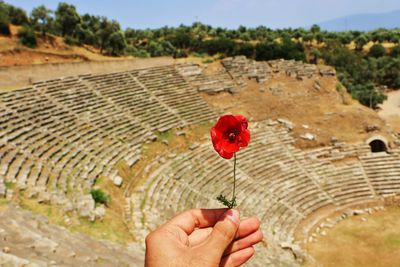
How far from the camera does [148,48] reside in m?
47.3

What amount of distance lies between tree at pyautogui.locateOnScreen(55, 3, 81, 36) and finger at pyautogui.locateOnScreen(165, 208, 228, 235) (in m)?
43.2

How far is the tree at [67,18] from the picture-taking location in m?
40.9

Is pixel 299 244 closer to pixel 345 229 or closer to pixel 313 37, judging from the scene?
pixel 345 229

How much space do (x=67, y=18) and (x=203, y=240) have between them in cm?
4368

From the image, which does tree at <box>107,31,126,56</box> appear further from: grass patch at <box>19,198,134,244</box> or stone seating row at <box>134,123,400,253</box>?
grass patch at <box>19,198,134,244</box>

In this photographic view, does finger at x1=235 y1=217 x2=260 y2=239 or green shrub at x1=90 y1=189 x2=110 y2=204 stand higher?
finger at x1=235 y1=217 x2=260 y2=239

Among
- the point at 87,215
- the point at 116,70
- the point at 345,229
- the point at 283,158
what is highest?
the point at 116,70

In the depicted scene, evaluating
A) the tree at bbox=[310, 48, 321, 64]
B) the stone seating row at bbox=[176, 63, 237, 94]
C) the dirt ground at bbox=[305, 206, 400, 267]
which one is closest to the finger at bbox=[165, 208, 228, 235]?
the dirt ground at bbox=[305, 206, 400, 267]

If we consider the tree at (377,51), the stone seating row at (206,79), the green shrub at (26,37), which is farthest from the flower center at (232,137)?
the tree at (377,51)

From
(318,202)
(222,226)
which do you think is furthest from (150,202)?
(222,226)

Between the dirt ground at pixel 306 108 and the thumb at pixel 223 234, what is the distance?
20.7m

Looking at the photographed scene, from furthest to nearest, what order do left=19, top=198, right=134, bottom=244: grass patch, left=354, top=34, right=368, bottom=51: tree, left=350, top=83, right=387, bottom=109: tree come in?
left=354, top=34, right=368, bottom=51: tree
left=350, top=83, right=387, bottom=109: tree
left=19, top=198, right=134, bottom=244: grass patch

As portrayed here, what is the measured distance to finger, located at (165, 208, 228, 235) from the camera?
2930 millimetres

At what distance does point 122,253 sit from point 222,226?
6.98 m
